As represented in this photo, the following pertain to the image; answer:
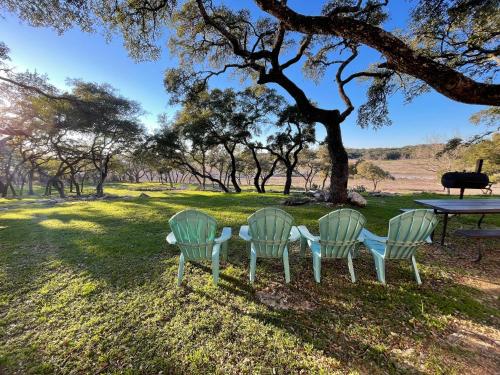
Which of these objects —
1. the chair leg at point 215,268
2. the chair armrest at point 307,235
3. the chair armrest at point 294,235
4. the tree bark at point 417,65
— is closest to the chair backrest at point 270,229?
the chair armrest at point 294,235

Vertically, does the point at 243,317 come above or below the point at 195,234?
below

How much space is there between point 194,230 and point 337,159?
6009 mm

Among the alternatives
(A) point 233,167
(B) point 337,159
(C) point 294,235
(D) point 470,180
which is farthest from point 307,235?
(A) point 233,167

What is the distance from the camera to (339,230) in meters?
2.83

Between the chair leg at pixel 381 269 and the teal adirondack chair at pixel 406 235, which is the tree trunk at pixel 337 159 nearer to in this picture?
the teal adirondack chair at pixel 406 235

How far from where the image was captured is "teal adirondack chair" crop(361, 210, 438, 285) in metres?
2.77

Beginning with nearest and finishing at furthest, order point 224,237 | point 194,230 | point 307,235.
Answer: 1. point 194,230
2. point 224,237
3. point 307,235

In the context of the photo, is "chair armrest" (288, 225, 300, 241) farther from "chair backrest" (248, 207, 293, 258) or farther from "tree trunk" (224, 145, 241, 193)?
"tree trunk" (224, 145, 241, 193)

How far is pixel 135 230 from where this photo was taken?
18.4 ft

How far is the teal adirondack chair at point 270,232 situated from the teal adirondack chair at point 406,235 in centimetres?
124

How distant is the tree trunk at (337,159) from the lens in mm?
7301

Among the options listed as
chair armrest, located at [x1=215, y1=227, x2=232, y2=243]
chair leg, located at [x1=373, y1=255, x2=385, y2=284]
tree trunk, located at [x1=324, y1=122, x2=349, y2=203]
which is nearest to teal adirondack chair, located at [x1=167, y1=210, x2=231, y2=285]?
chair armrest, located at [x1=215, y1=227, x2=232, y2=243]

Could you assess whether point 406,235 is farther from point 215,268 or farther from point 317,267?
point 215,268

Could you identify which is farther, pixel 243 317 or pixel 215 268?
pixel 215 268
